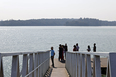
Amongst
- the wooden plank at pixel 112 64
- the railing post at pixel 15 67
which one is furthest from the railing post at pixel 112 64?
the railing post at pixel 15 67

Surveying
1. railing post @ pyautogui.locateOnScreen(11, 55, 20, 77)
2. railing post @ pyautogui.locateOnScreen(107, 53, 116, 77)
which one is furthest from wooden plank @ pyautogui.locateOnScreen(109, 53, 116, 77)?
railing post @ pyautogui.locateOnScreen(11, 55, 20, 77)

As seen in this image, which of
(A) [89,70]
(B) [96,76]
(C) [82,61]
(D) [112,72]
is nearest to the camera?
(D) [112,72]

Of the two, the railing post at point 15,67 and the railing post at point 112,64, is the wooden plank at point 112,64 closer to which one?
the railing post at point 112,64

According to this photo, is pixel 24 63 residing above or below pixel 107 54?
below

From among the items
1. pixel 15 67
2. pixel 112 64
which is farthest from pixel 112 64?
pixel 15 67

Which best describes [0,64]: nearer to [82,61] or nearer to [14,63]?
[14,63]

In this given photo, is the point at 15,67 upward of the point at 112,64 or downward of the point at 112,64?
downward

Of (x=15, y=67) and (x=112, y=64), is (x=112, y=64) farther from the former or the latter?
(x=15, y=67)

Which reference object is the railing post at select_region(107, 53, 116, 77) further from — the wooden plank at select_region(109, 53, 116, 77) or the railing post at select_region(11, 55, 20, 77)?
the railing post at select_region(11, 55, 20, 77)

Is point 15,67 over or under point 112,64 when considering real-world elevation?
under

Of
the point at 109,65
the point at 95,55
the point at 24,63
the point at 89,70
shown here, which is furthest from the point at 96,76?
the point at 24,63

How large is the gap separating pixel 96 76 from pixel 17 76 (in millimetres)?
1186

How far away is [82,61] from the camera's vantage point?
590cm

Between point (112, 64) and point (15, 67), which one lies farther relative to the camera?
point (15, 67)
